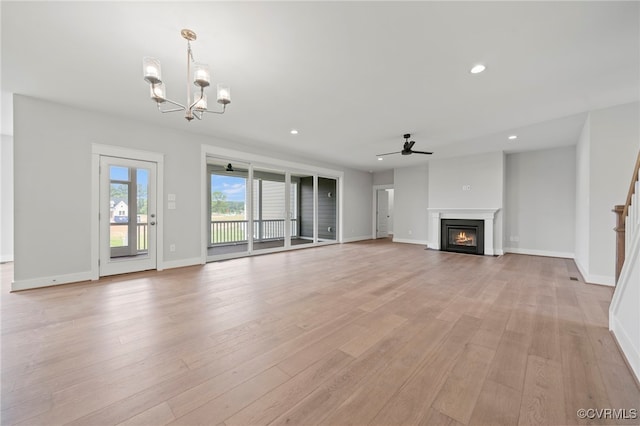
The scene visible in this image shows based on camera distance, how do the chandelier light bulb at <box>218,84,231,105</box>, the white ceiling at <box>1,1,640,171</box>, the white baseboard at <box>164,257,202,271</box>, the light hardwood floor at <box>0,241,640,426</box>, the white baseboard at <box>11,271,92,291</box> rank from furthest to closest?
the white baseboard at <box>164,257,202,271</box> < the white baseboard at <box>11,271,92,291</box> < the chandelier light bulb at <box>218,84,231,105</box> < the white ceiling at <box>1,1,640,171</box> < the light hardwood floor at <box>0,241,640,426</box>

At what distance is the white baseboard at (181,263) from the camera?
181 inches

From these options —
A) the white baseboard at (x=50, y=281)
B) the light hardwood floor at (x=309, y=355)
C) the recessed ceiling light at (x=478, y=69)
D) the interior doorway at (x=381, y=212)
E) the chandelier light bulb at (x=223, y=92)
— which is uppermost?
the recessed ceiling light at (x=478, y=69)

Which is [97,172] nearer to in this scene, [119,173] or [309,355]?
[119,173]

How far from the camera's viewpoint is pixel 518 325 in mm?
2322

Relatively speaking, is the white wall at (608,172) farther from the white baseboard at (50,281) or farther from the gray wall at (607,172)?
the white baseboard at (50,281)

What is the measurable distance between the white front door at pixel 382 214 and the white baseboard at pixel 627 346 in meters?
7.68

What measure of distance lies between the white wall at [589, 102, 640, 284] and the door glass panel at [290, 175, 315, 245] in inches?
243

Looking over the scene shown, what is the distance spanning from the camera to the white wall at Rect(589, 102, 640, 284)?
11.3 ft

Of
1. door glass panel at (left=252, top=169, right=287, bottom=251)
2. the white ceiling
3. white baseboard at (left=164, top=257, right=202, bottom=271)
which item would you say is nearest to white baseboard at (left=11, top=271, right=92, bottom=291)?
white baseboard at (left=164, top=257, right=202, bottom=271)

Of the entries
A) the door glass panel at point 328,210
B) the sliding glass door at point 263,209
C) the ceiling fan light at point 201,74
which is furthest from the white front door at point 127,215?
the door glass panel at point 328,210

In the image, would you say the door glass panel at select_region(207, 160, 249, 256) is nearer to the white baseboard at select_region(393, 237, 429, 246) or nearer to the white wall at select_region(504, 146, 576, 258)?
the white baseboard at select_region(393, 237, 429, 246)

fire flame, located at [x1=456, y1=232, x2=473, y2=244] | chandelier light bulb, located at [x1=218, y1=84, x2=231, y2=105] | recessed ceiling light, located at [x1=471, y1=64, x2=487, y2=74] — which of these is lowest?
fire flame, located at [x1=456, y1=232, x2=473, y2=244]

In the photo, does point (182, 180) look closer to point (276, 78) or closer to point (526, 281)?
point (276, 78)

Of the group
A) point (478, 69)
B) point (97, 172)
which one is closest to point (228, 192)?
point (97, 172)
